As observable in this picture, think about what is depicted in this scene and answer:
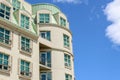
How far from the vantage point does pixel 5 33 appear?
40.8 metres

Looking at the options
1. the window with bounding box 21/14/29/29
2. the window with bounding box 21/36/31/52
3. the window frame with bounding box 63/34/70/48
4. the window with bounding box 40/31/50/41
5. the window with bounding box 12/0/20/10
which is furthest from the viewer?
the window frame with bounding box 63/34/70/48

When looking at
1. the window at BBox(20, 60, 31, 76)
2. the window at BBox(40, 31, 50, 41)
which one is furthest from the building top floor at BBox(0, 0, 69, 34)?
the window at BBox(20, 60, 31, 76)

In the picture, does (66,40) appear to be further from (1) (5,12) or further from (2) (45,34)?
(1) (5,12)

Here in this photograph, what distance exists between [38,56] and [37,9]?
1039 cm

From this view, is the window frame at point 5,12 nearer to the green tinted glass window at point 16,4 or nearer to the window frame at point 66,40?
the green tinted glass window at point 16,4

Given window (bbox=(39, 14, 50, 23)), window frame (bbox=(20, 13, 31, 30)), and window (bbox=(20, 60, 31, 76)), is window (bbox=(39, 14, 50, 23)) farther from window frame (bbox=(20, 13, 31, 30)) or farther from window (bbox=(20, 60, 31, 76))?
window (bbox=(20, 60, 31, 76))

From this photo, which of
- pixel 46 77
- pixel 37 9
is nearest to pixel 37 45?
pixel 46 77

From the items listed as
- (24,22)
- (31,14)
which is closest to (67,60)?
(31,14)

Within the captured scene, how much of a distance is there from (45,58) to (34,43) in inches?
168

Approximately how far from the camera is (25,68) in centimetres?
4225

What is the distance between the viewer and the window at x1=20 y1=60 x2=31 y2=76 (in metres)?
41.5

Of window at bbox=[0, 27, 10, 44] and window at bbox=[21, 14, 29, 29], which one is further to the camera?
window at bbox=[21, 14, 29, 29]

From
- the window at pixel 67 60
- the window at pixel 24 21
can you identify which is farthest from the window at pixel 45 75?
the window at pixel 24 21

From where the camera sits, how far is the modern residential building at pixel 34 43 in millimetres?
40438
